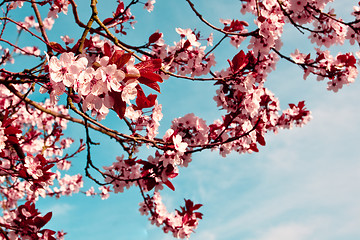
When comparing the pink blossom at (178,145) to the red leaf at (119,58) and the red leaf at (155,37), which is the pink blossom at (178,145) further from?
the red leaf at (155,37)

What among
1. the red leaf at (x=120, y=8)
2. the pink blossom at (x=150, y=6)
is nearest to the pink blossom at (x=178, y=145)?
the red leaf at (x=120, y=8)

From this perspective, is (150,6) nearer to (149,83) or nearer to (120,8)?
(120,8)

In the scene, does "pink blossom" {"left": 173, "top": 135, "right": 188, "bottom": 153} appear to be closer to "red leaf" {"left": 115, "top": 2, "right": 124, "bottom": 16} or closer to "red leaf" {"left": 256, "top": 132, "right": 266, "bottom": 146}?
"red leaf" {"left": 256, "top": 132, "right": 266, "bottom": 146}

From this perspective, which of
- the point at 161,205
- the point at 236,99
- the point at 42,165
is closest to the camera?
the point at 42,165

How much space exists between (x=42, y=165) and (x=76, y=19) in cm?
119

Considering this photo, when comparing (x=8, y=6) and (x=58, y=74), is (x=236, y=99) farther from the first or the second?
(x=8, y=6)

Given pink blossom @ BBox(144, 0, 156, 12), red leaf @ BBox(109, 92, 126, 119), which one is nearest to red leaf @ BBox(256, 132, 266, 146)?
red leaf @ BBox(109, 92, 126, 119)

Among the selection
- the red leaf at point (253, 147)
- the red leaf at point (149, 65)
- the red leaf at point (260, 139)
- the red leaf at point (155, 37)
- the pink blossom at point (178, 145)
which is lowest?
the red leaf at point (149, 65)

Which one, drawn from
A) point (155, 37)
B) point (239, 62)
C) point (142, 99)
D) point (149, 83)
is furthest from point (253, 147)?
point (149, 83)

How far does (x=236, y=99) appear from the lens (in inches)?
116

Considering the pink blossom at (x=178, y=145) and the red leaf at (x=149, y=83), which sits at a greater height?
the pink blossom at (x=178, y=145)

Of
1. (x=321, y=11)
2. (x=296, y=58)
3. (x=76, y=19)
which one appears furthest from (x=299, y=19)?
(x=76, y=19)

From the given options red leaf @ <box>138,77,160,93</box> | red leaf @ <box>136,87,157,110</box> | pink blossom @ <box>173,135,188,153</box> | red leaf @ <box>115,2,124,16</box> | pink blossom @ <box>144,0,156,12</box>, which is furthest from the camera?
pink blossom @ <box>144,0,156,12</box>

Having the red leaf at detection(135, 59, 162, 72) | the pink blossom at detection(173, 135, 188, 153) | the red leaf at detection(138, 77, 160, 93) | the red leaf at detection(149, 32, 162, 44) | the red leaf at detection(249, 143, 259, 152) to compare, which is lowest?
the red leaf at detection(138, 77, 160, 93)
